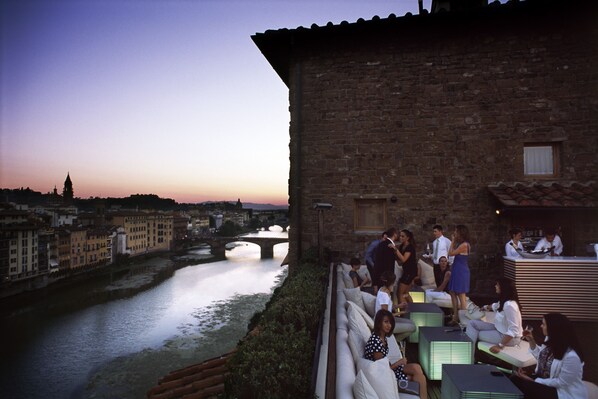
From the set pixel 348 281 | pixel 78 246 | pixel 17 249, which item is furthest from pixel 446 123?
pixel 78 246

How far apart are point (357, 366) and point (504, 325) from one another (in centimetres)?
179

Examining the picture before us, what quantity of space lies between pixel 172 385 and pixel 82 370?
24822 millimetres

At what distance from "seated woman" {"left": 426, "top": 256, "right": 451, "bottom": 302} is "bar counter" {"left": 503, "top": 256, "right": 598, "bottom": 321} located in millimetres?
1035

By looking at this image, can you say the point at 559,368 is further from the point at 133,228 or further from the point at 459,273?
the point at 133,228

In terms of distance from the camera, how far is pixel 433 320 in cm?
470

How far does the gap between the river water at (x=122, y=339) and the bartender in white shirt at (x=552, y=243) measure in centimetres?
2251

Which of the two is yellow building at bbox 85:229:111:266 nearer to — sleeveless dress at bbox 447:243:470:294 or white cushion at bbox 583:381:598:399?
sleeveless dress at bbox 447:243:470:294

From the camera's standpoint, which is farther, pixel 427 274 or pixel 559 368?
pixel 427 274

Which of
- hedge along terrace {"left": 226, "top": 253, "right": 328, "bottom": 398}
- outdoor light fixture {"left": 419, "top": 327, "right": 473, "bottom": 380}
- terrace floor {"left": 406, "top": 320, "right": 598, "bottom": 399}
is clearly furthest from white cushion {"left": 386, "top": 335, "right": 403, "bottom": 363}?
hedge along terrace {"left": 226, "top": 253, "right": 328, "bottom": 398}

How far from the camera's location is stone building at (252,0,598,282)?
738 centimetres

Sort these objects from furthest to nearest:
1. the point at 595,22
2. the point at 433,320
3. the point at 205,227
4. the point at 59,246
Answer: the point at 205,227 < the point at 59,246 < the point at 595,22 < the point at 433,320

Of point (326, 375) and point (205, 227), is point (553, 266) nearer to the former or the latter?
point (326, 375)

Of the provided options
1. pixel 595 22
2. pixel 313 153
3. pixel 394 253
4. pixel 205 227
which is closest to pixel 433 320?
pixel 394 253

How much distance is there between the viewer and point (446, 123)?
778cm
